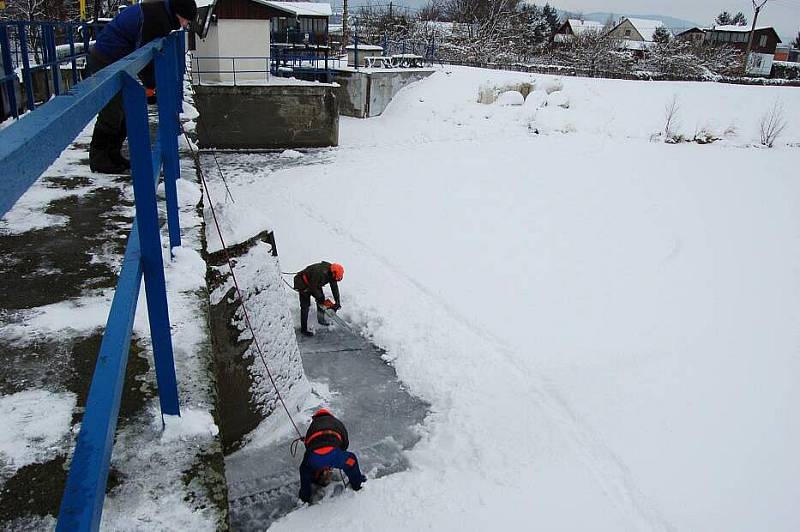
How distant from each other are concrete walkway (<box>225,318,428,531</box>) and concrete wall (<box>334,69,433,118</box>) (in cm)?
1561

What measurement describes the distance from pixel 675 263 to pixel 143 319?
10.4 meters

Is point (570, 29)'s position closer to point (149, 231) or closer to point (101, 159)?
point (101, 159)

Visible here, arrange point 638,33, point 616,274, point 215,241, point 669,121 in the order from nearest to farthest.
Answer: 1. point 215,241
2. point 616,274
3. point 669,121
4. point 638,33

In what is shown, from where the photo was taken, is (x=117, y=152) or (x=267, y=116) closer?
(x=117, y=152)

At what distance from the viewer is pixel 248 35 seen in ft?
59.0

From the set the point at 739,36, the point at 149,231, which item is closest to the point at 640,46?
the point at 739,36

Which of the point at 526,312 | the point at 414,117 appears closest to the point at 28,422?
the point at 526,312

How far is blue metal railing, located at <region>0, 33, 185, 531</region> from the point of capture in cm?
77

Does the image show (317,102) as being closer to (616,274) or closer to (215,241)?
(616,274)

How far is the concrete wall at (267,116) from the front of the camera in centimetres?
1716

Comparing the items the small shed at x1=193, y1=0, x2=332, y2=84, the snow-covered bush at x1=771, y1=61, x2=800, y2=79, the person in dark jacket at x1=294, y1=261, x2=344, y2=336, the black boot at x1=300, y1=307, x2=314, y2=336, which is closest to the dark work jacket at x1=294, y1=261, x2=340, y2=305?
the person in dark jacket at x1=294, y1=261, x2=344, y2=336

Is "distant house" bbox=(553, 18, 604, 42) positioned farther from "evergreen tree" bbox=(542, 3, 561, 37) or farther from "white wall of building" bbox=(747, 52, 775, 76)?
"white wall of building" bbox=(747, 52, 775, 76)

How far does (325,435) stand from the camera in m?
4.57

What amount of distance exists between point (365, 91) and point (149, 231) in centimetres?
2152
